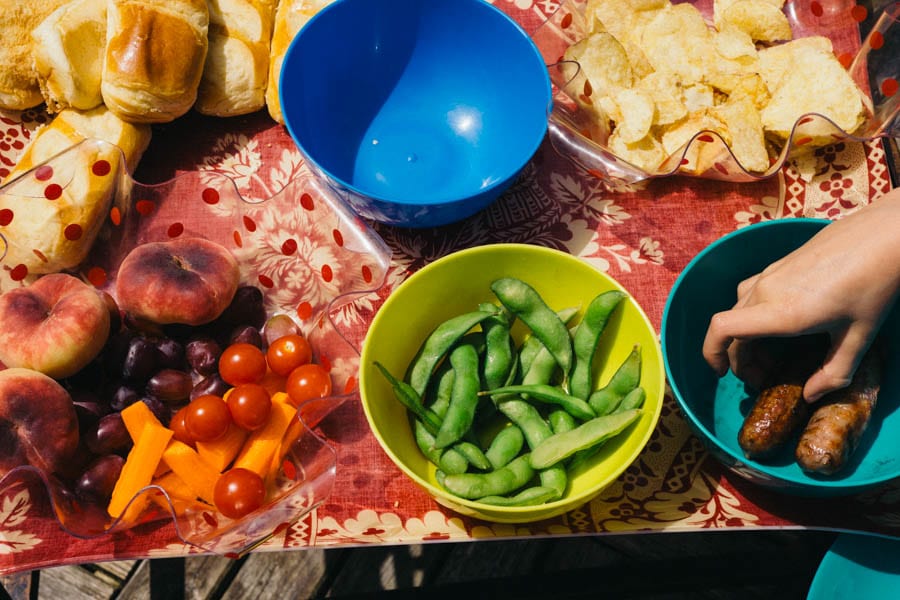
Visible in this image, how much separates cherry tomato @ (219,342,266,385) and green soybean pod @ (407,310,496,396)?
0.22 metres

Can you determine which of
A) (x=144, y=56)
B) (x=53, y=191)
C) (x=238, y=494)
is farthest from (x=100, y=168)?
(x=238, y=494)

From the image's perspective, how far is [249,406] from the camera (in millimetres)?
970

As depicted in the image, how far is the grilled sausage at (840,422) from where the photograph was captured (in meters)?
0.93

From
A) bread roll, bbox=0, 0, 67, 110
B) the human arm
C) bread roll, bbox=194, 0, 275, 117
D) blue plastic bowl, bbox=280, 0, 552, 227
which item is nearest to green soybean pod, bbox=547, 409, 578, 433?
the human arm

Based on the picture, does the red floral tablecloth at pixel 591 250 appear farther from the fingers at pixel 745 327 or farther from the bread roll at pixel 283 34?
the fingers at pixel 745 327

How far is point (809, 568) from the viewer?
1336mm

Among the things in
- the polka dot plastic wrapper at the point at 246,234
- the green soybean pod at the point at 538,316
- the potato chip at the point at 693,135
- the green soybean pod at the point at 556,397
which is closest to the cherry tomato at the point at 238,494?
the polka dot plastic wrapper at the point at 246,234

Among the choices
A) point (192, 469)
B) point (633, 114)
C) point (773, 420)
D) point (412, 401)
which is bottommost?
point (192, 469)

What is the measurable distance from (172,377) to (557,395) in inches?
21.0

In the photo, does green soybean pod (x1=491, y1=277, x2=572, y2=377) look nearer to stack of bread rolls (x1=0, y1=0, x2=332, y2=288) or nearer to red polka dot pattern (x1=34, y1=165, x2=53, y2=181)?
stack of bread rolls (x1=0, y1=0, x2=332, y2=288)

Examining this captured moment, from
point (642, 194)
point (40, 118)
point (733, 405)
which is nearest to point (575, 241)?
point (642, 194)

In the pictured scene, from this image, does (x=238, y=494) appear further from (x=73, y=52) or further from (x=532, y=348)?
(x=73, y=52)

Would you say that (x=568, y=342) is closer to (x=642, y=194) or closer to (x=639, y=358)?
(x=639, y=358)

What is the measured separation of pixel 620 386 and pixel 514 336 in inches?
7.3
